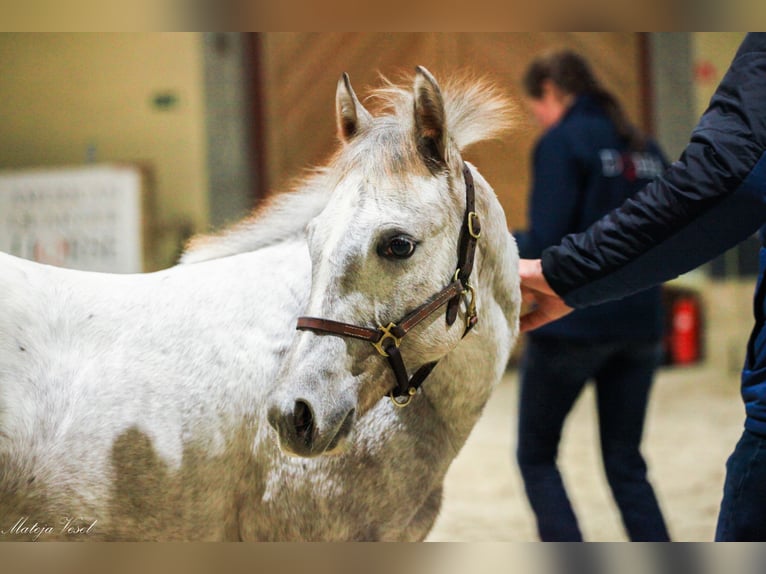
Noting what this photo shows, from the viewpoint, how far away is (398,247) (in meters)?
1.37

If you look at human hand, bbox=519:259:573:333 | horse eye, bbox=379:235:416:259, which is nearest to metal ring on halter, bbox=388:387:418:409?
horse eye, bbox=379:235:416:259

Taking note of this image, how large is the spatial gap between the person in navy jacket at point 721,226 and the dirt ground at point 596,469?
3.43 feet

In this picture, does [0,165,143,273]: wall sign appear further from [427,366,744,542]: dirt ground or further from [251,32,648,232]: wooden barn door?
[427,366,744,542]: dirt ground

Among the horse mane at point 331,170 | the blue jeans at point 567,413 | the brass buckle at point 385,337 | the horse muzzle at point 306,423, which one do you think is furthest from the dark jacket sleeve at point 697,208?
the blue jeans at point 567,413

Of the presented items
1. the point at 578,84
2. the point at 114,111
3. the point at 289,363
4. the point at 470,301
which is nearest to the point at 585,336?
the point at 578,84

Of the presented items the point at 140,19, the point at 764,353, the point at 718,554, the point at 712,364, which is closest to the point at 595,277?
the point at 764,353

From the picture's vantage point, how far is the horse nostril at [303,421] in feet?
4.23

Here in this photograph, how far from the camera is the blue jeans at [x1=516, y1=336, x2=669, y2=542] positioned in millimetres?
2268

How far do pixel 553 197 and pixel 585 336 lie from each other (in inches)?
15.0

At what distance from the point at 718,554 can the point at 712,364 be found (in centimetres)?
371

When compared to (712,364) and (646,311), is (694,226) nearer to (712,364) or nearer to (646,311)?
(646,311)

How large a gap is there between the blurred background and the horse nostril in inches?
21.6

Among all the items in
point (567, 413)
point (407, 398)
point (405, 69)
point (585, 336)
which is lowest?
point (567, 413)

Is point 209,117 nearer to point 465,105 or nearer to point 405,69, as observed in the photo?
point 405,69
